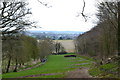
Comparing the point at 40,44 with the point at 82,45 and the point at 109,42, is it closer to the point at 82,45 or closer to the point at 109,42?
the point at 82,45

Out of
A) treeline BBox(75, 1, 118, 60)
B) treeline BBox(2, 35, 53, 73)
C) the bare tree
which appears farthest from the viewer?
treeline BBox(2, 35, 53, 73)

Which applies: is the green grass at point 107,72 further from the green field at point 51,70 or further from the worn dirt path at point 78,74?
the green field at point 51,70

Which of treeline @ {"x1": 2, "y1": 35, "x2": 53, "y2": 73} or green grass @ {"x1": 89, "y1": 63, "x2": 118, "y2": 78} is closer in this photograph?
green grass @ {"x1": 89, "y1": 63, "x2": 118, "y2": 78}

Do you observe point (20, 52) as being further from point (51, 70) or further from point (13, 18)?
point (13, 18)

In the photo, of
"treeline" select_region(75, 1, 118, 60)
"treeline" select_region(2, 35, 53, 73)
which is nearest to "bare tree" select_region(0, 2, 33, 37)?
"treeline" select_region(2, 35, 53, 73)

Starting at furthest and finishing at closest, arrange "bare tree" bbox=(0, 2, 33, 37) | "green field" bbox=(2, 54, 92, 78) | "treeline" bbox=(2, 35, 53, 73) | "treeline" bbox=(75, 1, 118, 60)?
"treeline" bbox=(2, 35, 53, 73), "treeline" bbox=(75, 1, 118, 60), "green field" bbox=(2, 54, 92, 78), "bare tree" bbox=(0, 2, 33, 37)

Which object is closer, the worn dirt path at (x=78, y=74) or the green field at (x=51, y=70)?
the worn dirt path at (x=78, y=74)

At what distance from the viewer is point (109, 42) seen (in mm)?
31125

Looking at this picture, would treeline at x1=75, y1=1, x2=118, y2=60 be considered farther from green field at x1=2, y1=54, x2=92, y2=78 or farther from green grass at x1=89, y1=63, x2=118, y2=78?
green grass at x1=89, y1=63, x2=118, y2=78

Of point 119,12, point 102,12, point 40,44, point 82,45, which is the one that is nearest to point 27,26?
point 119,12

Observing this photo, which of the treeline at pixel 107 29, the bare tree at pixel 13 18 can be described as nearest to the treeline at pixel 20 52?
the bare tree at pixel 13 18

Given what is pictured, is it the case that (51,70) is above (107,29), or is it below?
below

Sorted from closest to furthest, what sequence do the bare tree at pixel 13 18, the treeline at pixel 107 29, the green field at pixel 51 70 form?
the bare tree at pixel 13 18
the green field at pixel 51 70
the treeline at pixel 107 29

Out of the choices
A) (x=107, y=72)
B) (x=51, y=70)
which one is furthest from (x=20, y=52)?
(x=107, y=72)
